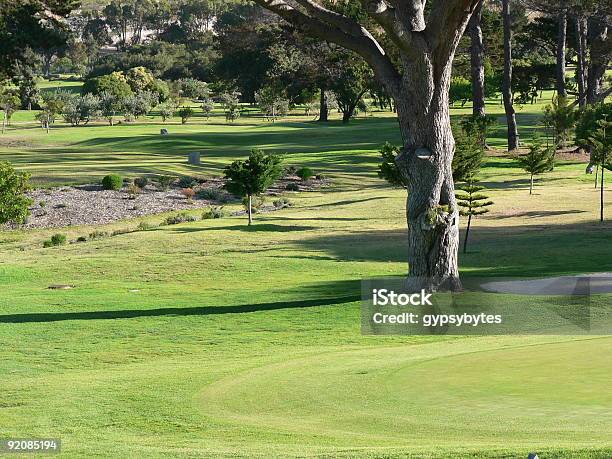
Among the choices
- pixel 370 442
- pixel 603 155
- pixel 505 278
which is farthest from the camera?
pixel 603 155

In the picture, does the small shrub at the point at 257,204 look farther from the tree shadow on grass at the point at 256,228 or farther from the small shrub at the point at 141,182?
the tree shadow on grass at the point at 256,228

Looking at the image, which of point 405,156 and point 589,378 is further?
point 405,156

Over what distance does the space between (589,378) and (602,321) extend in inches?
264

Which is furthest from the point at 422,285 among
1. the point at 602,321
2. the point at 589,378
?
the point at 589,378

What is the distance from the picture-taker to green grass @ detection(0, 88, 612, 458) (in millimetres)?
10141

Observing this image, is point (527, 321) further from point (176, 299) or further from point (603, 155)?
point (603, 155)

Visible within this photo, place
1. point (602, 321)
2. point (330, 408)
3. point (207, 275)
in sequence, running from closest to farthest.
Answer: point (330, 408)
point (602, 321)
point (207, 275)

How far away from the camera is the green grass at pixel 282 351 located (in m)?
10.1

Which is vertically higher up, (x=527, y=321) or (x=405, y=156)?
(x=405, y=156)

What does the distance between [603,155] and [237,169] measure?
12669mm

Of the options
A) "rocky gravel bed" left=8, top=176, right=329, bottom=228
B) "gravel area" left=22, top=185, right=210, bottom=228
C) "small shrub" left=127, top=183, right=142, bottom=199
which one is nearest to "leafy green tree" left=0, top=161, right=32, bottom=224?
"rocky gravel bed" left=8, top=176, right=329, bottom=228

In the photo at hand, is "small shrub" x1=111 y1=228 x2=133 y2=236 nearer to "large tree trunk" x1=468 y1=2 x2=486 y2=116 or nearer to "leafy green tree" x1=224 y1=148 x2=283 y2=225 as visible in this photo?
"leafy green tree" x1=224 y1=148 x2=283 y2=225

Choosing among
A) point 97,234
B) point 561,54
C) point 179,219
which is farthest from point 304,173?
point 97,234

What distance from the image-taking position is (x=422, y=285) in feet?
72.0
